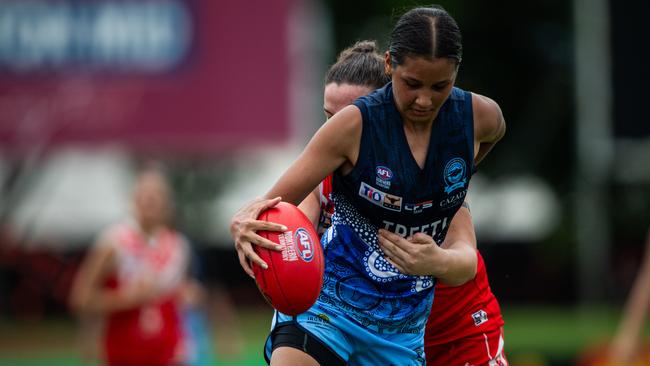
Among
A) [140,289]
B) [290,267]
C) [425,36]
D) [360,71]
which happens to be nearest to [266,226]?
[290,267]

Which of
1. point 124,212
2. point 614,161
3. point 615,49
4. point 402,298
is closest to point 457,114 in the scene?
point 402,298

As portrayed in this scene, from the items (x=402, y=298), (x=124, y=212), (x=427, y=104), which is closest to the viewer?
(x=427, y=104)

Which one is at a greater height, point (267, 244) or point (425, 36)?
point (425, 36)

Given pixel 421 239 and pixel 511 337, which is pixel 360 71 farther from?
pixel 511 337

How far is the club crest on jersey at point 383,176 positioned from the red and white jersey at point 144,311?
416cm

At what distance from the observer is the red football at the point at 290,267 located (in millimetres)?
4406

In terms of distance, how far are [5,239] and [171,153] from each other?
12.3 ft

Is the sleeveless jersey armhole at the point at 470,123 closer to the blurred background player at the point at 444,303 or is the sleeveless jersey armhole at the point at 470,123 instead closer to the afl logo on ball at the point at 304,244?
the blurred background player at the point at 444,303

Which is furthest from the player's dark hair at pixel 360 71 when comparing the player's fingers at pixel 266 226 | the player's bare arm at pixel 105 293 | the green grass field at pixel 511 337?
the green grass field at pixel 511 337

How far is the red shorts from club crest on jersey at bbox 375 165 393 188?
109 centimetres

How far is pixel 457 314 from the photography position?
5266 mm

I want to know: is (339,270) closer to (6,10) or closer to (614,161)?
(6,10)

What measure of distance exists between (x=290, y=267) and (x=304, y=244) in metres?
0.11

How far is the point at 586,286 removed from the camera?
17.9 metres
